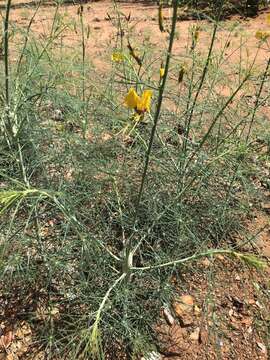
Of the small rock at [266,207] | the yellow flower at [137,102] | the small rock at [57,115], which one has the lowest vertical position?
the small rock at [266,207]

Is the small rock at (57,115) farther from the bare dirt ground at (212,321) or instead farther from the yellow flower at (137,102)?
the yellow flower at (137,102)

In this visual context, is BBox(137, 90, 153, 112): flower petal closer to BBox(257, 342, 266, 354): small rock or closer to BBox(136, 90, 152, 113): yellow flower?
BBox(136, 90, 152, 113): yellow flower

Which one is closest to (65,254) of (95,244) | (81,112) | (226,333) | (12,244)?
(95,244)

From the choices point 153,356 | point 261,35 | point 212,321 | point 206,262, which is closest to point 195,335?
point 212,321

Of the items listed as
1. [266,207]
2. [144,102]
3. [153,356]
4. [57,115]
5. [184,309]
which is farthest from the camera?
[57,115]

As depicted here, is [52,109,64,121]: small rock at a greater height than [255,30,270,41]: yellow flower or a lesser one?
lesser

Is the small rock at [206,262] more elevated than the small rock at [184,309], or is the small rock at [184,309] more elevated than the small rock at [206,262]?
the small rock at [206,262]

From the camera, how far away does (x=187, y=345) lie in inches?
69.7

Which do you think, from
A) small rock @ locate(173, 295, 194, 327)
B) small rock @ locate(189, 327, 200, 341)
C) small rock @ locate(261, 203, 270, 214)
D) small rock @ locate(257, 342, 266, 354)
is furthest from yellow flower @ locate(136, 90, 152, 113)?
small rock @ locate(261, 203, 270, 214)

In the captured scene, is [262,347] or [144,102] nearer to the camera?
[144,102]

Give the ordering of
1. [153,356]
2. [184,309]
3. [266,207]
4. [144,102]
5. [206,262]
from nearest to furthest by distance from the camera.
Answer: [144,102] < [153,356] < [184,309] < [206,262] < [266,207]

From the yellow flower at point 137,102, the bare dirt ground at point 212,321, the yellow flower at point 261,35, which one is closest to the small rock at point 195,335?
Result: the bare dirt ground at point 212,321

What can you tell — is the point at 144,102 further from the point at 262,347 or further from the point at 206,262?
the point at 262,347

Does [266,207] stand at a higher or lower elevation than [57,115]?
lower
